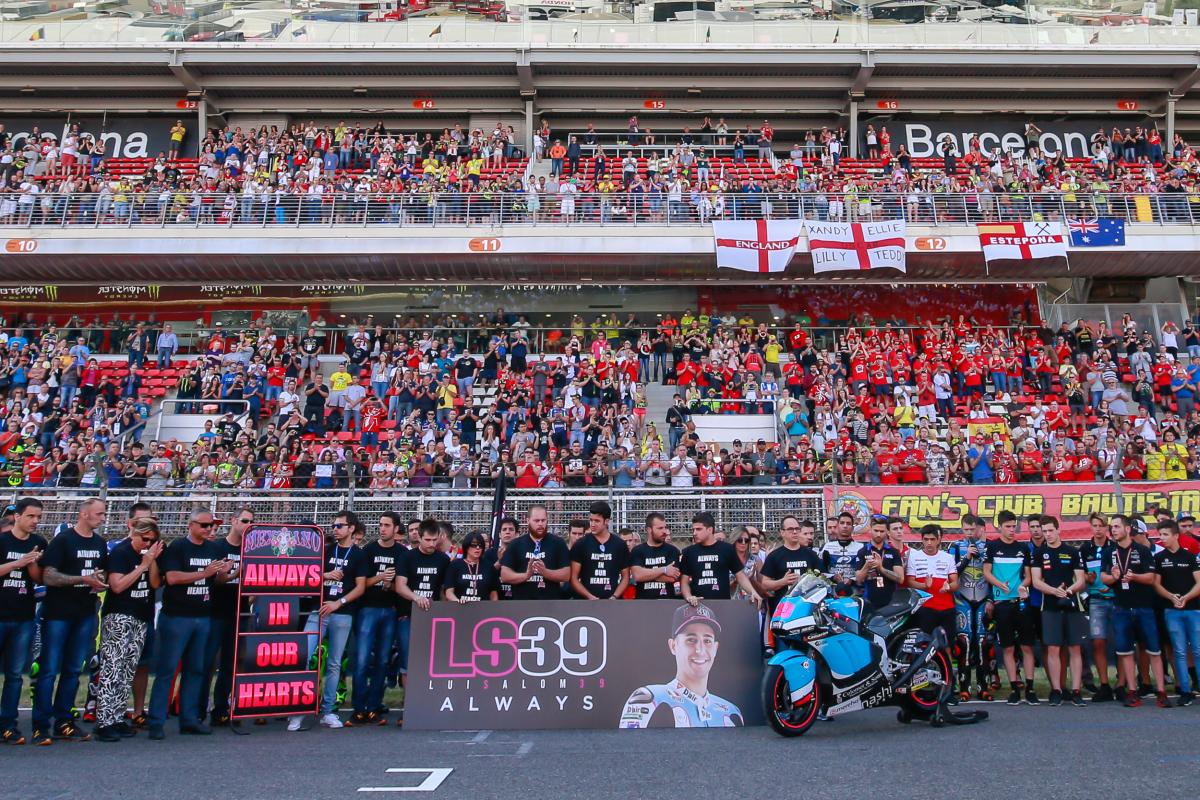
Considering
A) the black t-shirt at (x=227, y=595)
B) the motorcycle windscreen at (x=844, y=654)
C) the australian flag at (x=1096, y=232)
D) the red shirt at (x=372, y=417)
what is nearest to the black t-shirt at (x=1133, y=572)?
the motorcycle windscreen at (x=844, y=654)

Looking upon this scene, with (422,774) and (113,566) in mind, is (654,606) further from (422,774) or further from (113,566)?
(113,566)

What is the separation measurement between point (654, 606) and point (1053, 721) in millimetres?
3580

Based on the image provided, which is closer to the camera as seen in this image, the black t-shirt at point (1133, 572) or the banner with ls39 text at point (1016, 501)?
the black t-shirt at point (1133, 572)

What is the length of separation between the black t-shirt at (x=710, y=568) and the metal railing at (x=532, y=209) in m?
16.5

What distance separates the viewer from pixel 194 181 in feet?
87.2

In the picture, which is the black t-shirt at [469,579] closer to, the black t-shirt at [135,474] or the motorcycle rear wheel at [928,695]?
the motorcycle rear wheel at [928,695]

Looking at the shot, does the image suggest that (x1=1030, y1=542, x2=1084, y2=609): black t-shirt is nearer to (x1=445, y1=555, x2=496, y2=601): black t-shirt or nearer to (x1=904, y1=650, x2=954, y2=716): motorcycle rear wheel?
(x1=904, y1=650, x2=954, y2=716): motorcycle rear wheel

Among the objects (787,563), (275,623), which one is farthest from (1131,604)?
(275,623)

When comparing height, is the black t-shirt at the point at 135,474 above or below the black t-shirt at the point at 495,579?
above

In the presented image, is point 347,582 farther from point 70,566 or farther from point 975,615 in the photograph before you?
point 975,615

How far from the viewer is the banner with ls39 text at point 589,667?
868 cm

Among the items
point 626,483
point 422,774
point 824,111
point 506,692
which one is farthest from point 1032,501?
point 824,111

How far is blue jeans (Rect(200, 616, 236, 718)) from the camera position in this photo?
29.3ft

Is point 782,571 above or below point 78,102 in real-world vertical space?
below
